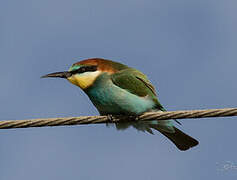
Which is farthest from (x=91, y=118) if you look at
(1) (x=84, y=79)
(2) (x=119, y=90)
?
(1) (x=84, y=79)

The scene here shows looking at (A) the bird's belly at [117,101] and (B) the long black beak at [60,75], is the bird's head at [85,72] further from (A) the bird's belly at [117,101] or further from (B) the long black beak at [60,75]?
(A) the bird's belly at [117,101]

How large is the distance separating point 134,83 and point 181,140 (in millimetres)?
762

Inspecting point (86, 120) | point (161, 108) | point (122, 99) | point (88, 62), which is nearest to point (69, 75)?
point (88, 62)

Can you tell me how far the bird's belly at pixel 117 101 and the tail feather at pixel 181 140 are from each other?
43 centimetres

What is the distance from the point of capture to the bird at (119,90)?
458 centimetres

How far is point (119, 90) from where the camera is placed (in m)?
4.64

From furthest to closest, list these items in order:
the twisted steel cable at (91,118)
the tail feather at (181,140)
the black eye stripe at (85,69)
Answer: the tail feather at (181,140) → the black eye stripe at (85,69) → the twisted steel cable at (91,118)

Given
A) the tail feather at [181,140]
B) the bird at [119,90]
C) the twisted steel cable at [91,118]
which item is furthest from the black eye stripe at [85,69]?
the twisted steel cable at [91,118]

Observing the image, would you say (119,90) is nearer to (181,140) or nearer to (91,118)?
(181,140)

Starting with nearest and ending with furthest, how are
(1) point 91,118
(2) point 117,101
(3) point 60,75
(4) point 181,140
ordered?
(1) point 91,118 < (2) point 117,101 < (3) point 60,75 < (4) point 181,140

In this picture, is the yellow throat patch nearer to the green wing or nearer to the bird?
the bird

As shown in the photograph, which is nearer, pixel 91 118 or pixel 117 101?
pixel 91 118

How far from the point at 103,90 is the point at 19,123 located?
4.39ft

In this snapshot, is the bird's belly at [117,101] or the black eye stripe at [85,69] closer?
the bird's belly at [117,101]
